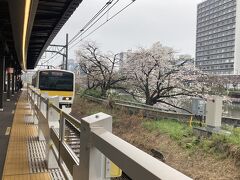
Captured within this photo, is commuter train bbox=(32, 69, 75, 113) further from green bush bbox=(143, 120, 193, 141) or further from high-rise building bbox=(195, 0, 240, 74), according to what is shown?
high-rise building bbox=(195, 0, 240, 74)

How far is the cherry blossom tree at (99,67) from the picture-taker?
1228 inches

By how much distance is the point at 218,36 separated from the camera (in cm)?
4644

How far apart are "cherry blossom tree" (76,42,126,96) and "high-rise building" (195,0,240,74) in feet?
30.5

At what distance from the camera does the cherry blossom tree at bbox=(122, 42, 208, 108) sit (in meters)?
23.7

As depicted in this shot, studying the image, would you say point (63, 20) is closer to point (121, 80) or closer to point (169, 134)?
point (169, 134)

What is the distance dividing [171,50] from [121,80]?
5.61 m

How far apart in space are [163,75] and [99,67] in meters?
9.54

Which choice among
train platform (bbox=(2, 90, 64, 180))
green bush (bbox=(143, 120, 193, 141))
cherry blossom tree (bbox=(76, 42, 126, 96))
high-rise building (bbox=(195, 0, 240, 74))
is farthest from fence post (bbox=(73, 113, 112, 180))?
high-rise building (bbox=(195, 0, 240, 74))

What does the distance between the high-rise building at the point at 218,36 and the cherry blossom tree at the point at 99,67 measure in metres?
9.31

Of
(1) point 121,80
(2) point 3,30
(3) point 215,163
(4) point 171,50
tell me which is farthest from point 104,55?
(3) point 215,163

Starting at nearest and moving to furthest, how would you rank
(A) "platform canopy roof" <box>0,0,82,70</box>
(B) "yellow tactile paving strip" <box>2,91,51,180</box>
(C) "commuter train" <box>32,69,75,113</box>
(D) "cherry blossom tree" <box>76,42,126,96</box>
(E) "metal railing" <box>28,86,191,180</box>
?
1. (E) "metal railing" <box>28,86,191,180</box>
2. (B) "yellow tactile paving strip" <box>2,91,51,180</box>
3. (A) "platform canopy roof" <box>0,0,82,70</box>
4. (C) "commuter train" <box>32,69,75,113</box>
5. (D) "cherry blossom tree" <box>76,42,126,96</box>

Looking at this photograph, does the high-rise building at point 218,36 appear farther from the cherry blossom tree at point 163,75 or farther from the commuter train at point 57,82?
the commuter train at point 57,82

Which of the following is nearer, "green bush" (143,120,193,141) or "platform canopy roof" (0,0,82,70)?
"platform canopy roof" (0,0,82,70)

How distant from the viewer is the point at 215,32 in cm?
4391
